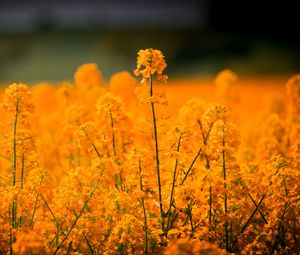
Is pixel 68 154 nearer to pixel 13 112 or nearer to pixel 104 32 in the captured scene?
pixel 13 112

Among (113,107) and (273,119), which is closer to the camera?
(113,107)

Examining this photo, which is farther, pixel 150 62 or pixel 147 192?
pixel 147 192

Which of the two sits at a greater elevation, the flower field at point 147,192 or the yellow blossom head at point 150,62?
the yellow blossom head at point 150,62

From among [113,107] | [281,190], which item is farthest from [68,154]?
[281,190]

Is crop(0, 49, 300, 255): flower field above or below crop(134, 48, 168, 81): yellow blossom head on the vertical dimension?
below

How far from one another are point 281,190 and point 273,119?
11.2 feet

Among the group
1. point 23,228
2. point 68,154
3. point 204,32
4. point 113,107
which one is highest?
point 204,32

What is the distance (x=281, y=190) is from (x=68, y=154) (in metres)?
4.59

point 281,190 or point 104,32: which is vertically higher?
point 104,32

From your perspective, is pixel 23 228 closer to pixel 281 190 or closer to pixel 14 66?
pixel 281 190

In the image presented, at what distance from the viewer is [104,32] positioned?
1869 inches

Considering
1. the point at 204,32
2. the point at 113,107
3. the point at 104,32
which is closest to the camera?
the point at 113,107

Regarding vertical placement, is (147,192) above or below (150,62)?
below

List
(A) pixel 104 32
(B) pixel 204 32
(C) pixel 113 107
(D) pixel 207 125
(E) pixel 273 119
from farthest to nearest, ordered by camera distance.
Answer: (A) pixel 104 32 < (B) pixel 204 32 < (E) pixel 273 119 < (C) pixel 113 107 < (D) pixel 207 125
